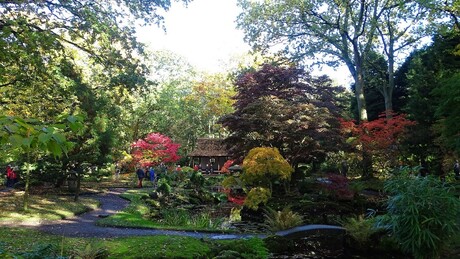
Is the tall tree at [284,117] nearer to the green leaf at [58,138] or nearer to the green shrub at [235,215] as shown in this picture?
the green shrub at [235,215]

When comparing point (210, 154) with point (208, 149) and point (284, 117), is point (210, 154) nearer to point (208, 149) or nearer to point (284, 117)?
point (208, 149)

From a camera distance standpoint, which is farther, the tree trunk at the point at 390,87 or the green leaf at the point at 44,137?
the tree trunk at the point at 390,87

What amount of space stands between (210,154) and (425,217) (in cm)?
2907

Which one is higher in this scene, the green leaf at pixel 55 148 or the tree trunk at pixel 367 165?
the tree trunk at pixel 367 165

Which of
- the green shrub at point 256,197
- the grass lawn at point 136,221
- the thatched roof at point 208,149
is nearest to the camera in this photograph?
the grass lawn at point 136,221

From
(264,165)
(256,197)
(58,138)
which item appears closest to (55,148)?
(58,138)

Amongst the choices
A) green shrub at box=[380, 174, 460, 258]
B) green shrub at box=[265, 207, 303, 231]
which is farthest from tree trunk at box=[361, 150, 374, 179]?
green shrub at box=[380, 174, 460, 258]

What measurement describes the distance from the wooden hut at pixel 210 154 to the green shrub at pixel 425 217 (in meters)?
27.4

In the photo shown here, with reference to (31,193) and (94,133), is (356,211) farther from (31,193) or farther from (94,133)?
(31,193)

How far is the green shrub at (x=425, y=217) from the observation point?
5809mm

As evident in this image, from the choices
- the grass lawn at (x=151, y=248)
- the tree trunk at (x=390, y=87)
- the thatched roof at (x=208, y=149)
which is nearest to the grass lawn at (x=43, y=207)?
the grass lawn at (x=151, y=248)

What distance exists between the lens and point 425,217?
582 centimetres

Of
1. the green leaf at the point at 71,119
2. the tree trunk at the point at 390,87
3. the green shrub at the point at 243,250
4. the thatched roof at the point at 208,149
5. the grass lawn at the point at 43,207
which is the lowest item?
the green shrub at the point at 243,250

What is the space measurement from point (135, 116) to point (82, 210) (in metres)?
22.3
